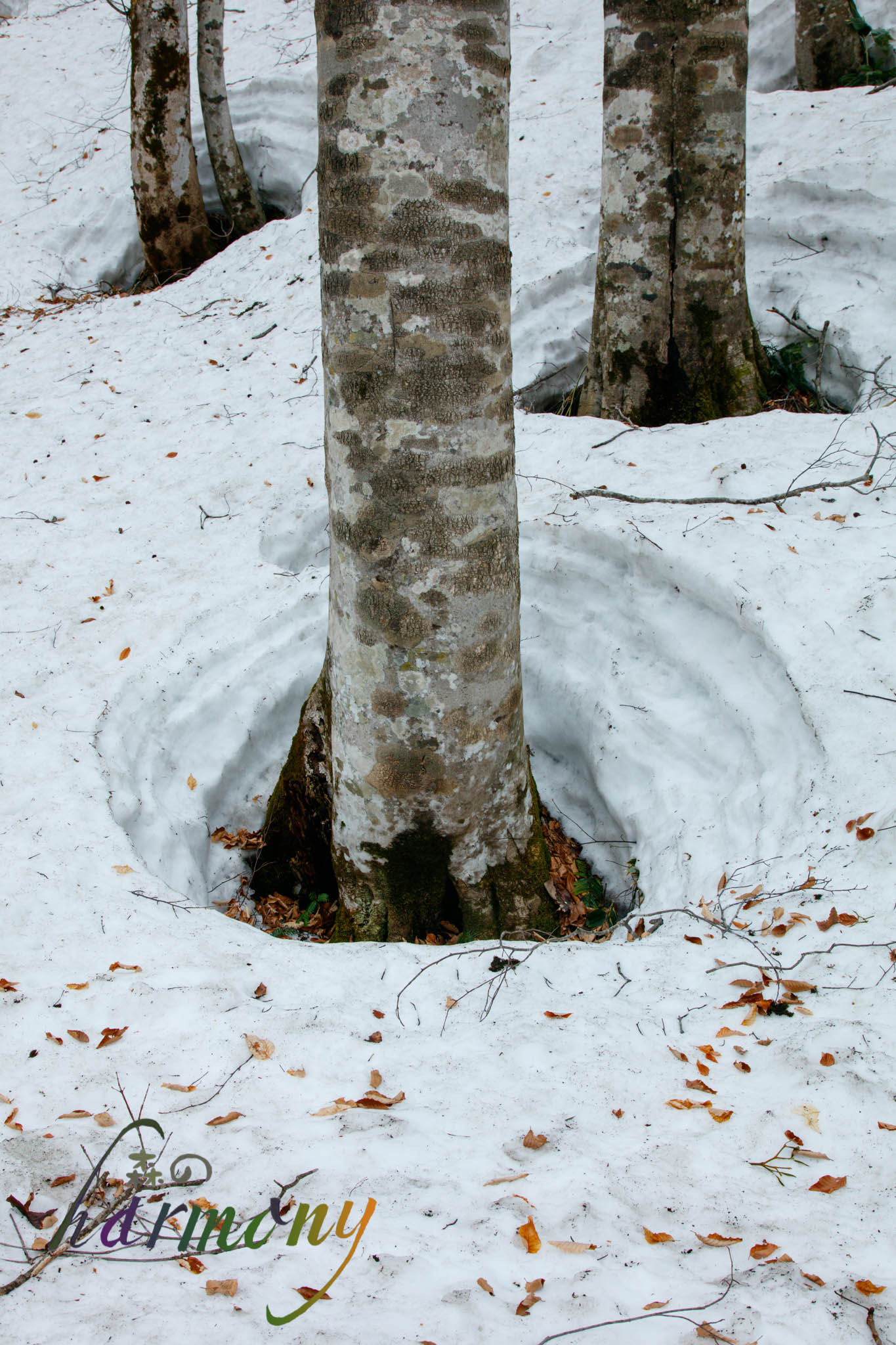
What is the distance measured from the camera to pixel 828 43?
8086mm

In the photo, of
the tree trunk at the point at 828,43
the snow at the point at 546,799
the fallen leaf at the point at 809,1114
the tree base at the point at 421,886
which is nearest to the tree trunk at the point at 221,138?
the snow at the point at 546,799

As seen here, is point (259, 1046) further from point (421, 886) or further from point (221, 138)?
point (221, 138)

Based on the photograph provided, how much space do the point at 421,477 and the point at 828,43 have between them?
799 centimetres

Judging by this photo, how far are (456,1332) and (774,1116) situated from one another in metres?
0.92

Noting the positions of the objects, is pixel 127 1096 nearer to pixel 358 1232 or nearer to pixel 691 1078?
pixel 358 1232

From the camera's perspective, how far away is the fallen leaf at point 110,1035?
242 centimetres

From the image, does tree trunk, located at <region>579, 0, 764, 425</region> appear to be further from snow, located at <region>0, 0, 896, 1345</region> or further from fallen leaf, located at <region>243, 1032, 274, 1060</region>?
fallen leaf, located at <region>243, 1032, 274, 1060</region>

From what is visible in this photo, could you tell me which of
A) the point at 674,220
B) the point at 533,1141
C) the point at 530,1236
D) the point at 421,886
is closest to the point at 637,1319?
the point at 530,1236

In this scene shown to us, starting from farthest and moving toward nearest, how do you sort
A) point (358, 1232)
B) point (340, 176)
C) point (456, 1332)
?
point (340, 176) < point (358, 1232) < point (456, 1332)

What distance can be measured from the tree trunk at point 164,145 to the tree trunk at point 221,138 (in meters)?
0.37

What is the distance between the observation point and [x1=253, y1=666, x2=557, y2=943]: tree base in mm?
3338

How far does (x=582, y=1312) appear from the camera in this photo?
5.34 ft

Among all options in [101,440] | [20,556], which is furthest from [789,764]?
[101,440]

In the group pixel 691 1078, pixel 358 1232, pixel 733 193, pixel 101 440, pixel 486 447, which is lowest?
pixel 691 1078
